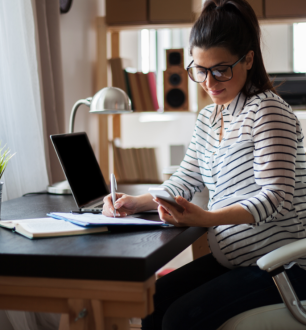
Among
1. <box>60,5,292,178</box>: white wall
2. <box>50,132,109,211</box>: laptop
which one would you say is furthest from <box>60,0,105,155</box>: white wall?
<box>50,132,109,211</box>: laptop

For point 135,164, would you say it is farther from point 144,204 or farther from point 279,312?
point 279,312

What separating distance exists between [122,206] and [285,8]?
190 cm

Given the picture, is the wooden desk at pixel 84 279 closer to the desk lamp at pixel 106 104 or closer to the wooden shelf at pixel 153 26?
the desk lamp at pixel 106 104

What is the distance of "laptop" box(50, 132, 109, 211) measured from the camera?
1231 millimetres

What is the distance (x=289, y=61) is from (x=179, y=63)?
175 cm

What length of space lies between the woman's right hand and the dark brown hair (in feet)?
1.43

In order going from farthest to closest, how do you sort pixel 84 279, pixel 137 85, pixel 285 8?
pixel 137 85, pixel 285 8, pixel 84 279

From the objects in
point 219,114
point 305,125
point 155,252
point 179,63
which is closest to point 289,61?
point 305,125

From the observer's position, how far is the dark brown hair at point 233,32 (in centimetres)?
107

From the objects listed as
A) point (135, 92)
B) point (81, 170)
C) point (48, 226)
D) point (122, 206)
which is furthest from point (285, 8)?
point (48, 226)

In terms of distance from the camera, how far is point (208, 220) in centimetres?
93

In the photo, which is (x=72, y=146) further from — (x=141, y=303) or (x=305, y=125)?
(x=305, y=125)

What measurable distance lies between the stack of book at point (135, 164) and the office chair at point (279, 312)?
1.77 metres

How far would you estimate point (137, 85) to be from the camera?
104 inches
